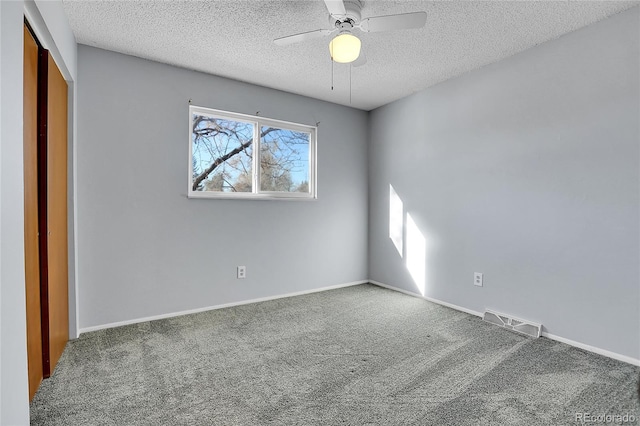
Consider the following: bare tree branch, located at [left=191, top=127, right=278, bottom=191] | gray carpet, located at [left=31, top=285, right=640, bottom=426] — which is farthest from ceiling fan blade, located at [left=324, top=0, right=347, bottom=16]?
gray carpet, located at [left=31, top=285, right=640, bottom=426]

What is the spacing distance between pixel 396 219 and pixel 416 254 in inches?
19.9

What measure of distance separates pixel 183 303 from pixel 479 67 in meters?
→ 3.55

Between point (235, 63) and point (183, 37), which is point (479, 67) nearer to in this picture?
point (235, 63)

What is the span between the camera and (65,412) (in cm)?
157

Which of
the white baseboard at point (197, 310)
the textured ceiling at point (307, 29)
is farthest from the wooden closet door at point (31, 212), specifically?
the white baseboard at point (197, 310)

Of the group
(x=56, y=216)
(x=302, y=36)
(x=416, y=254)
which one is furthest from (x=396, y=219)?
(x=56, y=216)

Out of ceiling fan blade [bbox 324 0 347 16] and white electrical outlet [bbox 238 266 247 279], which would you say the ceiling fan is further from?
white electrical outlet [bbox 238 266 247 279]

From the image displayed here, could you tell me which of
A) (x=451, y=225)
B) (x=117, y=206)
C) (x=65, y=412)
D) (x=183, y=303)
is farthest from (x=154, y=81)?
(x=451, y=225)

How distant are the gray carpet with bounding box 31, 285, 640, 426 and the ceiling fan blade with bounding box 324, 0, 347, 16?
2133 mm

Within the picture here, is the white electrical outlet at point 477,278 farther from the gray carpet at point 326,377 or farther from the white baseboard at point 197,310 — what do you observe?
the white baseboard at point 197,310

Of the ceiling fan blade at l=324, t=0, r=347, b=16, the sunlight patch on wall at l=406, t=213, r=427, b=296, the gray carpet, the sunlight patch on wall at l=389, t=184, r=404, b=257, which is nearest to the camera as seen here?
the gray carpet

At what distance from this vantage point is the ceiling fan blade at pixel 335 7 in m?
1.72

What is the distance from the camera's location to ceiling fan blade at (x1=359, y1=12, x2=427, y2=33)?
1.76m

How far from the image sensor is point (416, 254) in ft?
11.8
